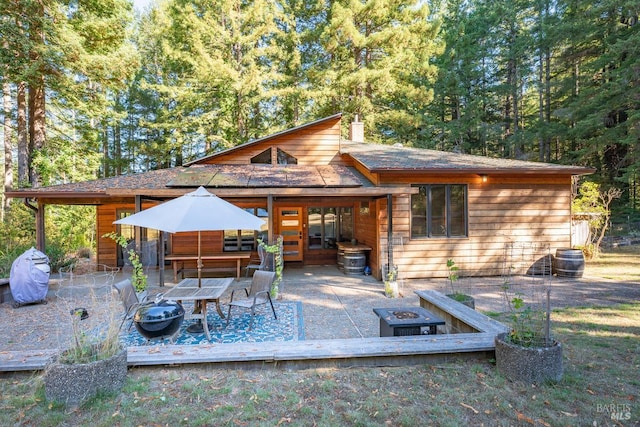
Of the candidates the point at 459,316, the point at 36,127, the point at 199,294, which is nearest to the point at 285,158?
the point at 199,294

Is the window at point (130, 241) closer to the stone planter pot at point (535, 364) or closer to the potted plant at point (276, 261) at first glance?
the potted plant at point (276, 261)

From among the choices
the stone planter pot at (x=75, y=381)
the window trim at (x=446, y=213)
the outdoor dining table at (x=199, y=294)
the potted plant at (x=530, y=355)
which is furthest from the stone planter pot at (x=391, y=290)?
the stone planter pot at (x=75, y=381)

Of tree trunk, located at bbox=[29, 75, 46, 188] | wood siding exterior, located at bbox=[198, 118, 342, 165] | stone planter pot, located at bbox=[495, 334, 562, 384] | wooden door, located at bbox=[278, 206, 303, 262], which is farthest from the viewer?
tree trunk, located at bbox=[29, 75, 46, 188]

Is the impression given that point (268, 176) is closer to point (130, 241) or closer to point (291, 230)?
point (291, 230)

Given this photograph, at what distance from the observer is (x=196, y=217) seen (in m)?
4.63

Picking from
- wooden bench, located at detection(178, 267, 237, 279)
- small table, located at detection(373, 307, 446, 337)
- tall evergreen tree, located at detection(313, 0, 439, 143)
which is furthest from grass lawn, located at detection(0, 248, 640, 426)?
tall evergreen tree, located at detection(313, 0, 439, 143)

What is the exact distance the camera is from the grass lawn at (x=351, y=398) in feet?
8.47

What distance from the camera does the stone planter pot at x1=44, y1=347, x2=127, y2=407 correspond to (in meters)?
2.70

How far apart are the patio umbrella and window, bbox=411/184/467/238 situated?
15.9 ft

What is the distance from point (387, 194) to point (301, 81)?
1193cm

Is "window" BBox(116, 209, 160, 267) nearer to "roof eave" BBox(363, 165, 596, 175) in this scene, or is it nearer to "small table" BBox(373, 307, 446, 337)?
"roof eave" BBox(363, 165, 596, 175)

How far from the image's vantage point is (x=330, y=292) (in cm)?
713

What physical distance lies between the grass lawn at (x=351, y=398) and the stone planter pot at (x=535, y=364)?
9 centimetres

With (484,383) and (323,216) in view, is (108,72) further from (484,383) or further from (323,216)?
(484,383)
